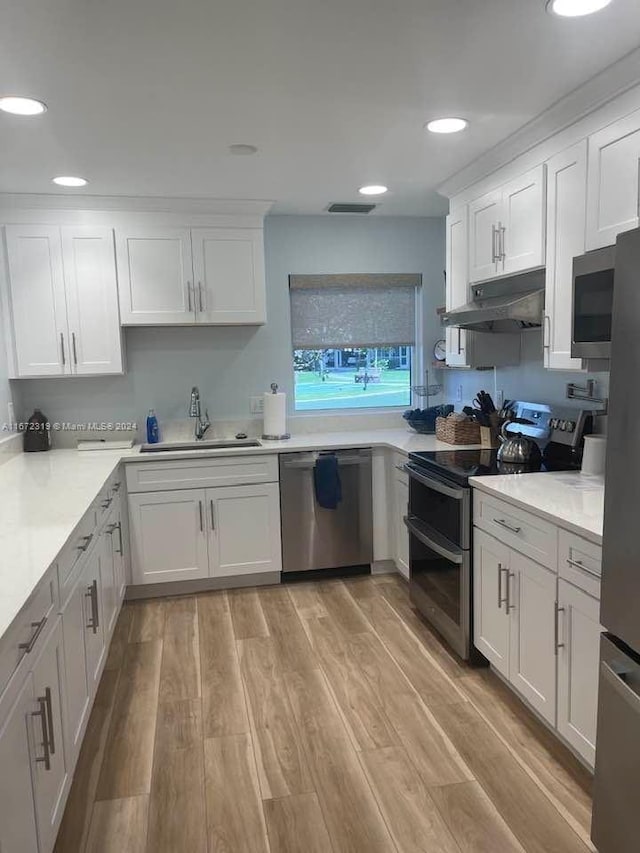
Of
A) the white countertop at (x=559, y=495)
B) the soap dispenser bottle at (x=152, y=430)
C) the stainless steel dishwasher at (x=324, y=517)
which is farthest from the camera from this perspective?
the soap dispenser bottle at (x=152, y=430)

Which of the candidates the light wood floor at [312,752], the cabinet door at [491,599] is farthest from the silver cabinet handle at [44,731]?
the cabinet door at [491,599]

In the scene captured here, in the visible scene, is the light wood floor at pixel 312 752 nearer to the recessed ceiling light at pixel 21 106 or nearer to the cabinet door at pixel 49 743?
the cabinet door at pixel 49 743

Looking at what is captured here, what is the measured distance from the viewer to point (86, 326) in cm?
377

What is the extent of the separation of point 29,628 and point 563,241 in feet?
7.85

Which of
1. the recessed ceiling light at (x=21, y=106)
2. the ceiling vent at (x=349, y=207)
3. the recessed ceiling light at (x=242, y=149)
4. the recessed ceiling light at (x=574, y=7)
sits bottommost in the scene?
the recessed ceiling light at (x=21, y=106)

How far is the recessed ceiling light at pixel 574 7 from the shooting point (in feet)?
5.52

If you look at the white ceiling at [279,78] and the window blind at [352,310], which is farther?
the window blind at [352,310]

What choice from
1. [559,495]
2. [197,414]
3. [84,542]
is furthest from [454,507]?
[197,414]

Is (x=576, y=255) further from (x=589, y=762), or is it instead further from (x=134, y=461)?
(x=134, y=461)

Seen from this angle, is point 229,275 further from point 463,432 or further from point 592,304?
point 592,304

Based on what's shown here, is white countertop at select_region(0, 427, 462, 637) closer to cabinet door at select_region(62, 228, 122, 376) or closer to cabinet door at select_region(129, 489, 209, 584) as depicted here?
cabinet door at select_region(129, 489, 209, 584)

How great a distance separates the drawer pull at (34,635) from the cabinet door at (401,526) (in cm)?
232

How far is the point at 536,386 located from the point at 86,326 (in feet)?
8.78

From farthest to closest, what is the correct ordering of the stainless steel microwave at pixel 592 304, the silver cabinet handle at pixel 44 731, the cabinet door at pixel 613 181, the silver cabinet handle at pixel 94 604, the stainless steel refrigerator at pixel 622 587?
the silver cabinet handle at pixel 94 604 → the stainless steel microwave at pixel 592 304 → the cabinet door at pixel 613 181 → the silver cabinet handle at pixel 44 731 → the stainless steel refrigerator at pixel 622 587
